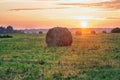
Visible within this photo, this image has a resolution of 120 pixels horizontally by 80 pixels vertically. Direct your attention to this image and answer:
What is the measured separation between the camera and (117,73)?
709 inches

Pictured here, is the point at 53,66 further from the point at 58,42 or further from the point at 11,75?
the point at 58,42

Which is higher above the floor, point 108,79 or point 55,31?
point 55,31

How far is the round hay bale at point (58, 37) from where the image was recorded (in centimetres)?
4153

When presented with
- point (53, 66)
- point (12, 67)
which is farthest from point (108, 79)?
point (12, 67)

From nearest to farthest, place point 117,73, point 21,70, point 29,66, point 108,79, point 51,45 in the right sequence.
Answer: point 108,79
point 117,73
point 21,70
point 29,66
point 51,45

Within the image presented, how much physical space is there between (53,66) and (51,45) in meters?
20.7

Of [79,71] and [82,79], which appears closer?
[82,79]

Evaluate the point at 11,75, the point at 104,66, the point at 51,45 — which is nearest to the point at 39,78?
the point at 11,75

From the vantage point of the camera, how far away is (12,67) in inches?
810

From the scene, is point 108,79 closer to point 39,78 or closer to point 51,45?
point 39,78

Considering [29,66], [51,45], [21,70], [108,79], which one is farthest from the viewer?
[51,45]

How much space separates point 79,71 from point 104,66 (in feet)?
8.29

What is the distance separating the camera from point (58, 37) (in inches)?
1650

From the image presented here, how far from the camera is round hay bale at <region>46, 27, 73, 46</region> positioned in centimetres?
4153
